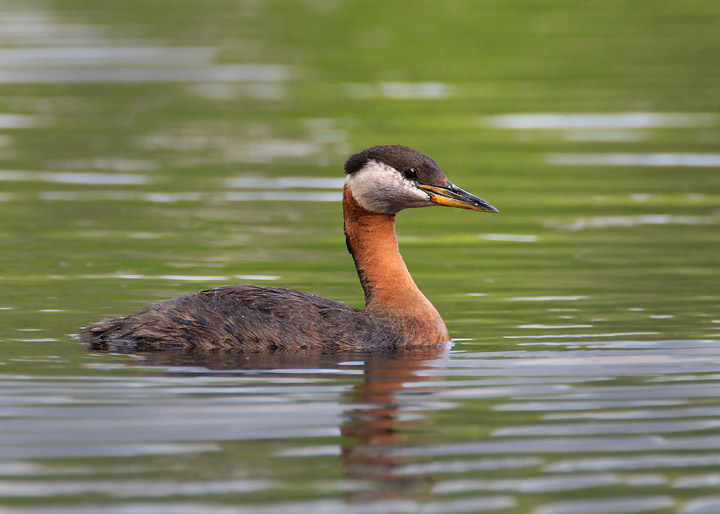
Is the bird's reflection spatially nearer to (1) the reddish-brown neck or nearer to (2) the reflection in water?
(2) the reflection in water

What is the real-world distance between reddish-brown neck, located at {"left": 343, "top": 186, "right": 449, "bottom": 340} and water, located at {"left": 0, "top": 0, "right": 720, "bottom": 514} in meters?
0.47

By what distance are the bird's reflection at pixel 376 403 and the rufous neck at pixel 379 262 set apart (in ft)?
1.70

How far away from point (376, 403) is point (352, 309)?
7.01 feet

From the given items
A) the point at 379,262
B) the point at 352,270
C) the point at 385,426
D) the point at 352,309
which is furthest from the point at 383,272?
the point at 385,426

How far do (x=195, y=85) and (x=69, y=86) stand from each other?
261cm

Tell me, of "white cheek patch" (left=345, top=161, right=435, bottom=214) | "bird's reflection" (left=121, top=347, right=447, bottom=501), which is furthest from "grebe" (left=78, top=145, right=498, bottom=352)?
"bird's reflection" (left=121, top=347, right=447, bottom=501)

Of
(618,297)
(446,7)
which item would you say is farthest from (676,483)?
(446,7)

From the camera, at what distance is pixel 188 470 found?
8125 millimetres

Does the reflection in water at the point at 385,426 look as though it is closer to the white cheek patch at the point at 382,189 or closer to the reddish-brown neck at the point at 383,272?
the reddish-brown neck at the point at 383,272

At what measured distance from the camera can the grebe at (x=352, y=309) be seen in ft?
37.1

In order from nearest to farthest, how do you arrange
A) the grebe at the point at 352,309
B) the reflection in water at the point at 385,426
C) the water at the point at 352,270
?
the reflection in water at the point at 385,426
the water at the point at 352,270
the grebe at the point at 352,309

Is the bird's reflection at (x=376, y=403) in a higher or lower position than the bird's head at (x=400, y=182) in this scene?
lower

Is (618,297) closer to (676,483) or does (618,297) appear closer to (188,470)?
(676,483)

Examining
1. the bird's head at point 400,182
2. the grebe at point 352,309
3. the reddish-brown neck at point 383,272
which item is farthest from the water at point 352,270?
the bird's head at point 400,182
